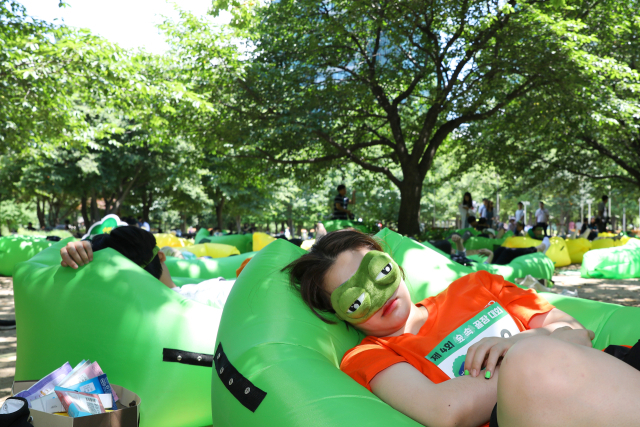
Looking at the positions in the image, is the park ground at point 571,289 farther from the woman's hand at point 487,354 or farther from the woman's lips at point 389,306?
the woman's hand at point 487,354

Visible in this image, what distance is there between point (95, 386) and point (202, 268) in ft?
9.70

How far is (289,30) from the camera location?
1077cm

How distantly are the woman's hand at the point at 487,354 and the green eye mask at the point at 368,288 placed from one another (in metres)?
0.42

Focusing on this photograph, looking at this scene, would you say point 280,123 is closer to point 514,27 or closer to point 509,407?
point 514,27

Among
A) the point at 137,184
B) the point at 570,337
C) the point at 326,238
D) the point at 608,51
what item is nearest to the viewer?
the point at 570,337

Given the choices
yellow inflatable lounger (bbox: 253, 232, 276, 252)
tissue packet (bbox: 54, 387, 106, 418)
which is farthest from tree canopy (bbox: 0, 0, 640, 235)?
tissue packet (bbox: 54, 387, 106, 418)

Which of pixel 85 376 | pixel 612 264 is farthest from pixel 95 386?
pixel 612 264

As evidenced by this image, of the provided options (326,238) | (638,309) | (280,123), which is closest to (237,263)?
(326,238)

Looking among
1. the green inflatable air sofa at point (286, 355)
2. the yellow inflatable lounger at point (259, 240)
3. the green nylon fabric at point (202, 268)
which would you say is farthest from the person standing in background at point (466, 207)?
the green inflatable air sofa at point (286, 355)

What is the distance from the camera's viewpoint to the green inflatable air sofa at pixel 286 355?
137 cm

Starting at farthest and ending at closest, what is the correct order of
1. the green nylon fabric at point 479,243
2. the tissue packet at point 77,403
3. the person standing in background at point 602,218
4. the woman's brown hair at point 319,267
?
the person standing in background at point 602,218 → the green nylon fabric at point 479,243 → the woman's brown hair at point 319,267 → the tissue packet at point 77,403

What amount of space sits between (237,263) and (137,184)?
18652 mm

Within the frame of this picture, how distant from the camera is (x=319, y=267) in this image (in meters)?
2.00

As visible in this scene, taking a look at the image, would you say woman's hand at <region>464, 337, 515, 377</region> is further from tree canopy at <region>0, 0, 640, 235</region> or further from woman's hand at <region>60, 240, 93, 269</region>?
tree canopy at <region>0, 0, 640, 235</region>
